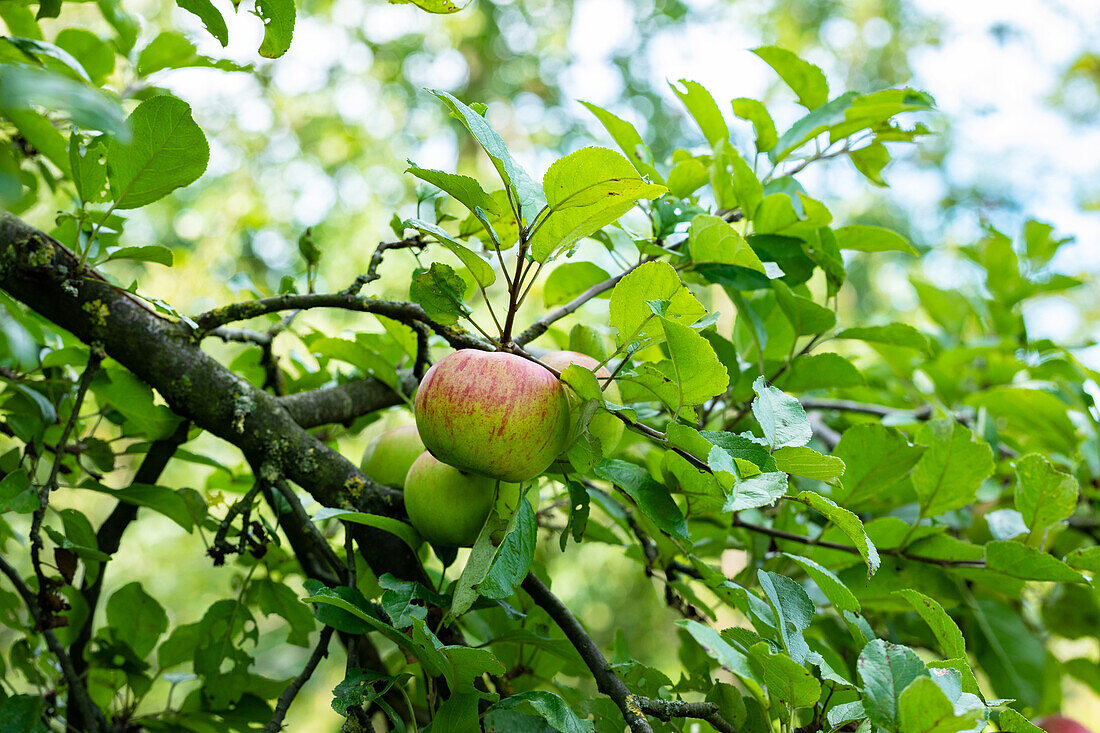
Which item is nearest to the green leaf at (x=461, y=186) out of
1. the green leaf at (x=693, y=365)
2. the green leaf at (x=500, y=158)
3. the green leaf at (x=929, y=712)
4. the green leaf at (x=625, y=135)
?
the green leaf at (x=500, y=158)

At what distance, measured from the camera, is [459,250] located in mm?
491

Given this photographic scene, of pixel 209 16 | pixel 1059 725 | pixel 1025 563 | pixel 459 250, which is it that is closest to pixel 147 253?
pixel 209 16

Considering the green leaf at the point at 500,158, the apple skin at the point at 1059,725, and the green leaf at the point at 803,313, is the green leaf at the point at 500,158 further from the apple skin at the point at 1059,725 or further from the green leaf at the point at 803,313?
the apple skin at the point at 1059,725

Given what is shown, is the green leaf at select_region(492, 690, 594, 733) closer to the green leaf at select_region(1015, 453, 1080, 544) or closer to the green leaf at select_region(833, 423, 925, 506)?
the green leaf at select_region(833, 423, 925, 506)

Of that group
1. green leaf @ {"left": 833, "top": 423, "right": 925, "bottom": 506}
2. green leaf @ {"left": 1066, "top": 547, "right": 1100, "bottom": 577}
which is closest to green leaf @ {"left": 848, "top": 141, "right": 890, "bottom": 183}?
green leaf @ {"left": 833, "top": 423, "right": 925, "bottom": 506}

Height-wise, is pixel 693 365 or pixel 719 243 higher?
pixel 719 243

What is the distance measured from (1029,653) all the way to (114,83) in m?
1.27

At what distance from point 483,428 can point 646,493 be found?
14 cm

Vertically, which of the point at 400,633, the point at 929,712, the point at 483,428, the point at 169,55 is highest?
the point at 169,55

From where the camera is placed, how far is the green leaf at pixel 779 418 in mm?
445

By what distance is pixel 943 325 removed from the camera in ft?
4.23

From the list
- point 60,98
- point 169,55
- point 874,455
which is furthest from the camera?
point 169,55

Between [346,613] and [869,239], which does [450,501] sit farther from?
[869,239]

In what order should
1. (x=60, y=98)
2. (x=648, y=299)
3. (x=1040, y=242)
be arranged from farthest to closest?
(x=1040, y=242), (x=648, y=299), (x=60, y=98)
